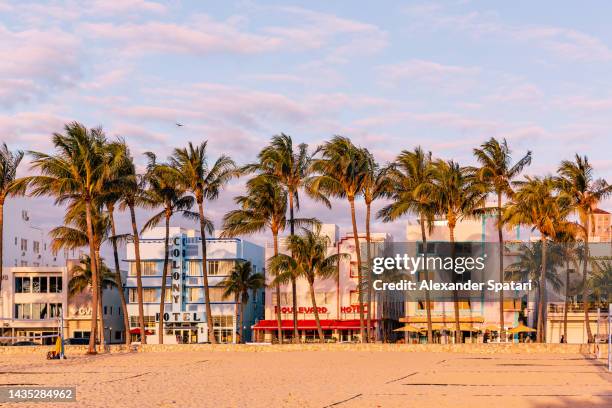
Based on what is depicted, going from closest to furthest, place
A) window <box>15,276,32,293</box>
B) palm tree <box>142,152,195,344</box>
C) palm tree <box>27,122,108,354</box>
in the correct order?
palm tree <box>27,122,108,354</box> < palm tree <box>142,152,195,344</box> < window <box>15,276,32,293</box>

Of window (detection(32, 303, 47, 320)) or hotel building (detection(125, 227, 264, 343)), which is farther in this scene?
window (detection(32, 303, 47, 320))

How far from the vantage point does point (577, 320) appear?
89938 mm

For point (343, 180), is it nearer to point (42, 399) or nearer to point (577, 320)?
point (577, 320)

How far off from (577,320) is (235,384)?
64.5 m

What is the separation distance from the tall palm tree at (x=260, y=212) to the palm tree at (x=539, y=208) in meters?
14.3

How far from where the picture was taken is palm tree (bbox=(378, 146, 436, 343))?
66750 millimetres

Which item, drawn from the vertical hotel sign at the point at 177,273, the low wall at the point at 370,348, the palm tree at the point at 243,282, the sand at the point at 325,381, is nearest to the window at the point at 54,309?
the vertical hotel sign at the point at 177,273

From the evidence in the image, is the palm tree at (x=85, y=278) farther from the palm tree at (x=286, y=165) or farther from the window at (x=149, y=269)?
the palm tree at (x=286, y=165)

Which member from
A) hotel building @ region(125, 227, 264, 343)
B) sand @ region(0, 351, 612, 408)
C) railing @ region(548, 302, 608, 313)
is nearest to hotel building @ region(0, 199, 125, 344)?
hotel building @ region(125, 227, 264, 343)

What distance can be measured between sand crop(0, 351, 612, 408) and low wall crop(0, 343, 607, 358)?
6.73 metres

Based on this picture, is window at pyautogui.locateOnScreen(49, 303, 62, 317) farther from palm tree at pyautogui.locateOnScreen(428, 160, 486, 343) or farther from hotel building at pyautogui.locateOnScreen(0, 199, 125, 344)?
palm tree at pyautogui.locateOnScreen(428, 160, 486, 343)

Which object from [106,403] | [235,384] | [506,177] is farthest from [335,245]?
[106,403]

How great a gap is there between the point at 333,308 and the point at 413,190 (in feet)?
103

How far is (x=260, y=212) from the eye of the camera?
6862 centimetres
